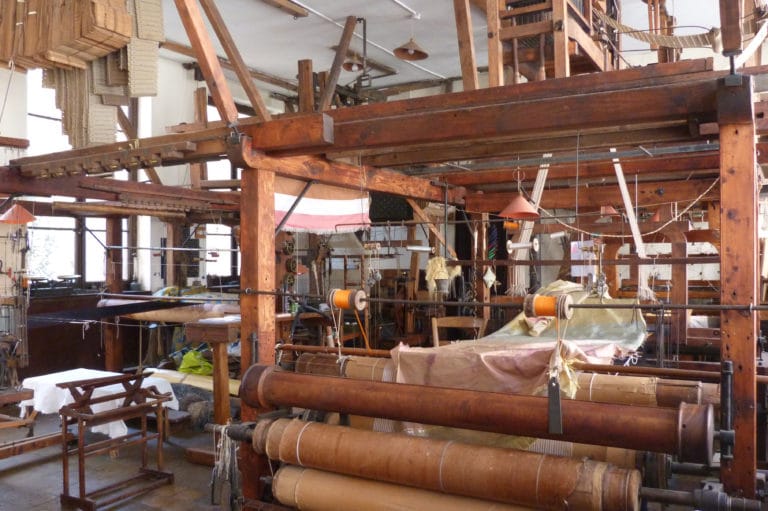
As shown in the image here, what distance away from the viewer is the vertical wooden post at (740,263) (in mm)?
2697

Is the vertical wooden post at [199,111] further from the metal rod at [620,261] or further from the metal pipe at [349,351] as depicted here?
the metal pipe at [349,351]

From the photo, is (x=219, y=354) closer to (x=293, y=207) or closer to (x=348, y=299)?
(x=293, y=207)

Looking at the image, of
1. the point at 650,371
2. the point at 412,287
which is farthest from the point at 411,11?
the point at 650,371

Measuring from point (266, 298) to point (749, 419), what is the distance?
2.74 meters

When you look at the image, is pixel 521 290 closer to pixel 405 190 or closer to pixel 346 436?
pixel 405 190

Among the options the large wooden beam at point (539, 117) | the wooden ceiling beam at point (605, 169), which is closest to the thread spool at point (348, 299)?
the large wooden beam at point (539, 117)

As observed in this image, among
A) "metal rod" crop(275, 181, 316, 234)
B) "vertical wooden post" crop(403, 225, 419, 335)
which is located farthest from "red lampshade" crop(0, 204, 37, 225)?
"vertical wooden post" crop(403, 225, 419, 335)

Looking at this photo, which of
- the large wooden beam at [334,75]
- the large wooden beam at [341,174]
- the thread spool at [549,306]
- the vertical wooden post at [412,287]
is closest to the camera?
the thread spool at [549,306]

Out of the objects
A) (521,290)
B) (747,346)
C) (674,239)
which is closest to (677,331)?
(674,239)

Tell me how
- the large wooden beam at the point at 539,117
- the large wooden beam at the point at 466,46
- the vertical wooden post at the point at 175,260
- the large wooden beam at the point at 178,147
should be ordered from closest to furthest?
1. the large wooden beam at the point at 539,117
2. the large wooden beam at the point at 178,147
3. the large wooden beam at the point at 466,46
4. the vertical wooden post at the point at 175,260

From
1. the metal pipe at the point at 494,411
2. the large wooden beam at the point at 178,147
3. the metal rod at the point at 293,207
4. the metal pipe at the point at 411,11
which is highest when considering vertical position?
the metal pipe at the point at 411,11

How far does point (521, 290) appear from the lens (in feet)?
27.6

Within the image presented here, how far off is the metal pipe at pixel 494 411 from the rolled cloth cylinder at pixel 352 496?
0.34m

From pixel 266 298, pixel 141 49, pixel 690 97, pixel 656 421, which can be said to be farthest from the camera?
pixel 141 49
